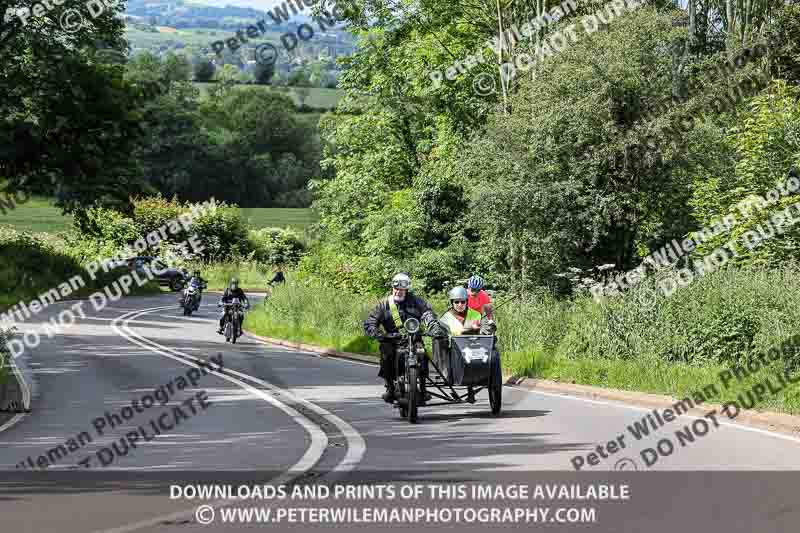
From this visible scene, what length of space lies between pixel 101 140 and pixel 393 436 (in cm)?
1741

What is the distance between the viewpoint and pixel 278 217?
11531cm

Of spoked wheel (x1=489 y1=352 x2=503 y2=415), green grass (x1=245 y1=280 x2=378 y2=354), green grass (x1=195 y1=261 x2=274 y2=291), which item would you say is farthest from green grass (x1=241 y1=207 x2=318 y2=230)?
spoked wheel (x1=489 y1=352 x2=503 y2=415)

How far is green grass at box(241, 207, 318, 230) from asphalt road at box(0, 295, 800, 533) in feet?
267

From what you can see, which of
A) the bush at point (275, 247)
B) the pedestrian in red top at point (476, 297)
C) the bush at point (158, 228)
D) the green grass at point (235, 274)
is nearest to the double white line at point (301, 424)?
the pedestrian in red top at point (476, 297)

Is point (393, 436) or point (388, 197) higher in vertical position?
point (388, 197)

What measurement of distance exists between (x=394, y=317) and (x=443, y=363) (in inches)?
34.1

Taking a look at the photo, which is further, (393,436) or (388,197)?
(388,197)

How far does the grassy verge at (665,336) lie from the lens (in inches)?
747

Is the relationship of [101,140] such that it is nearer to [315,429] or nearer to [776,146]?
[315,429]

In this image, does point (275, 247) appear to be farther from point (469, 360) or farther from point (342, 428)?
point (342, 428)

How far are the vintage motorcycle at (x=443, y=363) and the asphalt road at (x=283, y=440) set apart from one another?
371 mm

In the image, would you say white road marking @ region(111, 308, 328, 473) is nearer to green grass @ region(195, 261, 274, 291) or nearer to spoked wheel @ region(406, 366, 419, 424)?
spoked wheel @ region(406, 366, 419, 424)

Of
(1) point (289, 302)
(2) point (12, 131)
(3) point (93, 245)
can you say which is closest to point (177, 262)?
(3) point (93, 245)

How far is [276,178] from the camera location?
132875 millimetres
